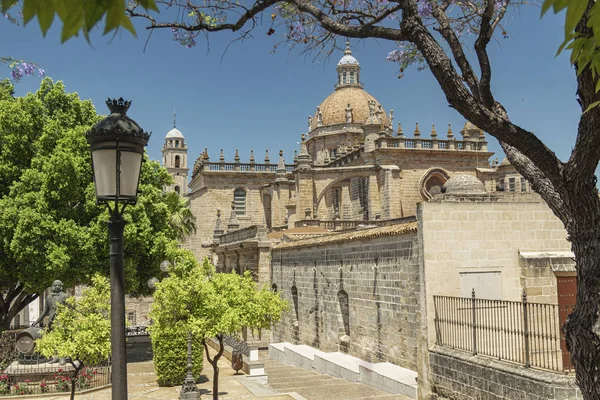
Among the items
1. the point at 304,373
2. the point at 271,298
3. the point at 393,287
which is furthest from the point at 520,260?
the point at 304,373

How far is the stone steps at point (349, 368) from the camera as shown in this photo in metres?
14.7

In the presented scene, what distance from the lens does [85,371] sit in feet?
53.2

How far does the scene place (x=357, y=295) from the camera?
1820cm

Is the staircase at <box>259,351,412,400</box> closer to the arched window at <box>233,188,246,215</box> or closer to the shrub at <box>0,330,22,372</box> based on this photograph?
the shrub at <box>0,330,22,372</box>

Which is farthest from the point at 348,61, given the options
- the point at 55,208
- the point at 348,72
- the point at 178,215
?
the point at 55,208

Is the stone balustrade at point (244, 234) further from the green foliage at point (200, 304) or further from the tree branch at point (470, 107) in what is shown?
the tree branch at point (470, 107)

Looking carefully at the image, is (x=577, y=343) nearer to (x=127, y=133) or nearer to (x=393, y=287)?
(x=127, y=133)

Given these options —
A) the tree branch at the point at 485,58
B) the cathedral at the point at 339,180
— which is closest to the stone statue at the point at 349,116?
the cathedral at the point at 339,180

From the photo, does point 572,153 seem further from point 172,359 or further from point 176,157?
point 176,157

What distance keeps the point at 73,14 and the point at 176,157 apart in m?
89.4

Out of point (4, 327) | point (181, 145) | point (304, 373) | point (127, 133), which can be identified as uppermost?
point (181, 145)

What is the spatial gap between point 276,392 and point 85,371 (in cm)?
501

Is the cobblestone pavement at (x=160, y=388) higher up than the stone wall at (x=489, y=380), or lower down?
lower down

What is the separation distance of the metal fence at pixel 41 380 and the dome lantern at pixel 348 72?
1677 inches
